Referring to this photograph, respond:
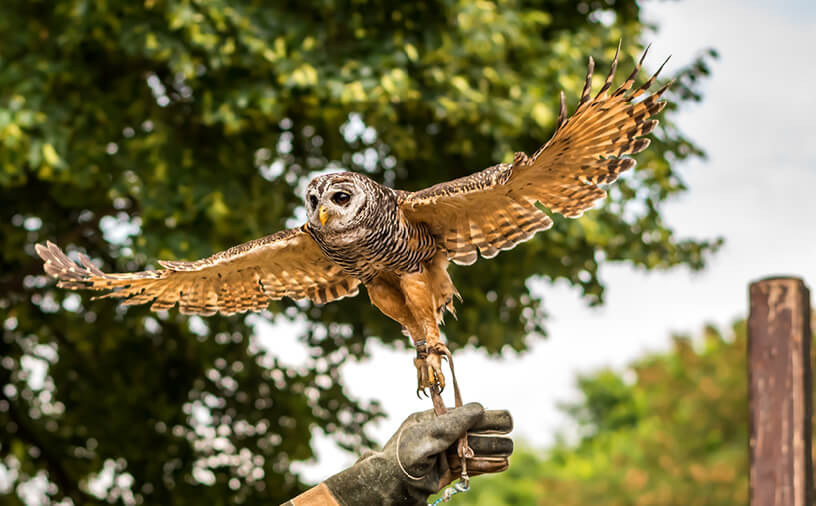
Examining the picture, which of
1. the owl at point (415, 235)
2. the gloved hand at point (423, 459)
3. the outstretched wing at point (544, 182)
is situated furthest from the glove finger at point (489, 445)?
the outstretched wing at point (544, 182)

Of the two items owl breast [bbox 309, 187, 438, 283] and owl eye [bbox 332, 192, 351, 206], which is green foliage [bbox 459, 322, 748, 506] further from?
owl eye [bbox 332, 192, 351, 206]

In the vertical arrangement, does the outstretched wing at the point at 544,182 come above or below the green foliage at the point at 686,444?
above

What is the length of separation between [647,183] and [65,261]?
4553 mm

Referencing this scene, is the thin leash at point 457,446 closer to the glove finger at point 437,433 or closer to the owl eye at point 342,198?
the glove finger at point 437,433

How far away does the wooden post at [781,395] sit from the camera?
5176mm

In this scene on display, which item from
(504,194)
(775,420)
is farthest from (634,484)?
(504,194)

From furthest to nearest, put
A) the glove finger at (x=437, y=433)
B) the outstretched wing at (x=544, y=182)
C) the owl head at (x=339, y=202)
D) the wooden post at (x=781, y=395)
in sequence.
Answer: the wooden post at (x=781, y=395)
the glove finger at (x=437, y=433)
the outstretched wing at (x=544, y=182)
the owl head at (x=339, y=202)

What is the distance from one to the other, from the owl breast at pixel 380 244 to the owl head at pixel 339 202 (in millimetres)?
25

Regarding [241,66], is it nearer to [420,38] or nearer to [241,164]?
[241,164]

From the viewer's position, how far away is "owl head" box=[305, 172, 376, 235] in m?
2.77

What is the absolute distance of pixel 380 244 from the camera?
2.87 metres

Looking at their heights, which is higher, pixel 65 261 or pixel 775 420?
pixel 65 261

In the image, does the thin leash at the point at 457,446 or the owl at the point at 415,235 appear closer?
the owl at the point at 415,235

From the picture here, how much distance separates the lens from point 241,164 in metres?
6.23
